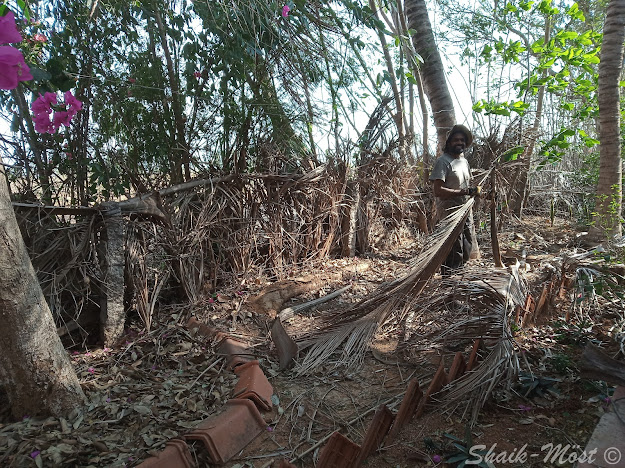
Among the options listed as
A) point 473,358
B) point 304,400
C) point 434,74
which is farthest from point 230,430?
point 434,74

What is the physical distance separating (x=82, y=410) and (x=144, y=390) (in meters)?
0.36

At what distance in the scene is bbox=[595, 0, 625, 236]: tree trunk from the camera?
14.3ft

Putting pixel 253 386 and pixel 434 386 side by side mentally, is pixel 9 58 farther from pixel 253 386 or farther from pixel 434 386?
pixel 434 386

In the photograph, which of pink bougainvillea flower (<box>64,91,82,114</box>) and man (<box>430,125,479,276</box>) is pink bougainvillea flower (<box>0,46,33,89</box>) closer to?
pink bougainvillea flower (<box>64,91,82,114</box>)

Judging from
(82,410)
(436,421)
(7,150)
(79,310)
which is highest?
(7,150)

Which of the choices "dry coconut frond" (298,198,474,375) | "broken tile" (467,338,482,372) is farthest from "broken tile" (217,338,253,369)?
"broken tile" (467,338,482,372)

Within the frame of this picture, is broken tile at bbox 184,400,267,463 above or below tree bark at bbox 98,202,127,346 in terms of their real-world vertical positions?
below

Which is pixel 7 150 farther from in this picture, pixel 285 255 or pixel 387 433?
pixel 387 433

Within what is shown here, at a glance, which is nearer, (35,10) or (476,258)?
(35,10)

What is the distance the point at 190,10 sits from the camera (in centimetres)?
340

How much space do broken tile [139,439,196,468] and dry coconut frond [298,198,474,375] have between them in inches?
37.1

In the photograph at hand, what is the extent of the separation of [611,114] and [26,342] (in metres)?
5.57

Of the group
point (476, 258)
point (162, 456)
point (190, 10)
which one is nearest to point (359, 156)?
point (476, 258)

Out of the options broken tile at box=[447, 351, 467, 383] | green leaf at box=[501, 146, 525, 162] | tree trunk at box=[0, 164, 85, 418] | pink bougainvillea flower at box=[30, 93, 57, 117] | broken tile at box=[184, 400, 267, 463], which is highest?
pink bougainvillea flower at box=[30, 93, 57, 117]
